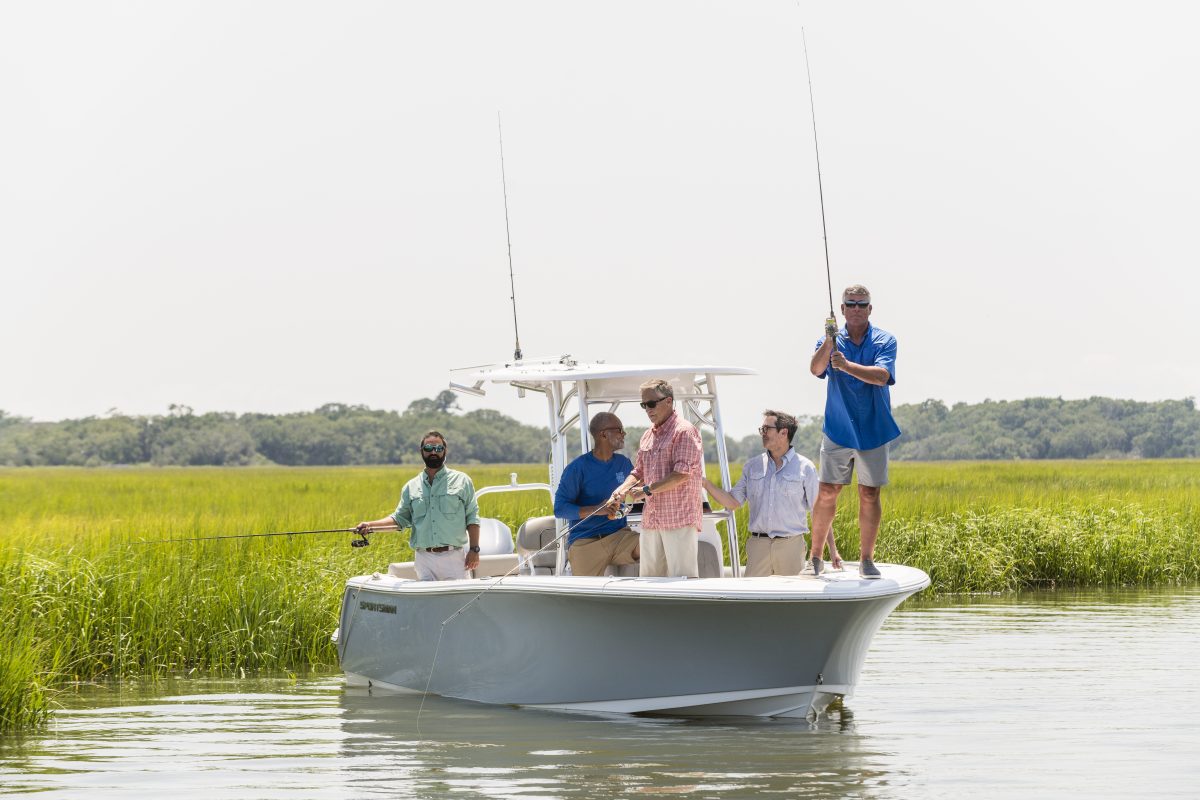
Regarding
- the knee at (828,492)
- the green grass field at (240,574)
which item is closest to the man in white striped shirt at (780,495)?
the knee at (828,492)

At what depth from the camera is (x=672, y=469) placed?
9.66 meters

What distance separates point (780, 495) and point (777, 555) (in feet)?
1.23

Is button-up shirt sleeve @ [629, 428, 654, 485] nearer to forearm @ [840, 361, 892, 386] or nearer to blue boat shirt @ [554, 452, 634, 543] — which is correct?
blue boat shirt @ [554, 452, 634, 543]

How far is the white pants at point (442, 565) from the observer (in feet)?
37.3

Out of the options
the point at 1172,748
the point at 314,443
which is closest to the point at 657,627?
the point at 1172,748

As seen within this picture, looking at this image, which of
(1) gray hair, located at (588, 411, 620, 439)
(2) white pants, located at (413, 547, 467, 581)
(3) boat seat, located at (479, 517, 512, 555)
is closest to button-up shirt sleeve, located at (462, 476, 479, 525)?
(2) white pants, located at (413, 547, 467, 581)

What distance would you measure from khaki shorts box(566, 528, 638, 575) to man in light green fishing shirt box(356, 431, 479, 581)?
111cm

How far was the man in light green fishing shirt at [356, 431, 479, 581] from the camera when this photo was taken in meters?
11.3

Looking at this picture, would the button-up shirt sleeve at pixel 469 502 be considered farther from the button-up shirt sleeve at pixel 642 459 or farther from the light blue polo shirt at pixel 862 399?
the light blue polo shirt at pixel 862 399

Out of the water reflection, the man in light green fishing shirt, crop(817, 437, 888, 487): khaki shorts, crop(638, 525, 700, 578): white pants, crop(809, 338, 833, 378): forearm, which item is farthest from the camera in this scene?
the man in light green fishing shirt

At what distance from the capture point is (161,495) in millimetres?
34344

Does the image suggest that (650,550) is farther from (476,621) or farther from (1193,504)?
(1193,504)

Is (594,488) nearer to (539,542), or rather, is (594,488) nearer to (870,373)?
(539,542)

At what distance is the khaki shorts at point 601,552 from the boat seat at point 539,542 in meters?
0.62
